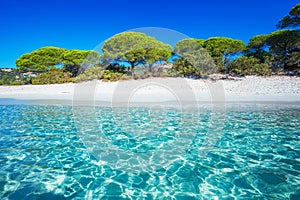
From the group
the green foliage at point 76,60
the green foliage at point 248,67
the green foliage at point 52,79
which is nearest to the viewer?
the green foliage at point 248,67

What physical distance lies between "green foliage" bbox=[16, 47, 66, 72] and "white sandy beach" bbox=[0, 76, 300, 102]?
7290 mm

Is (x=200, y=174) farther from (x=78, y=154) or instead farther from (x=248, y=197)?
(x=78, y=154)

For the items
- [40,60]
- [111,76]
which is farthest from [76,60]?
[111,76]

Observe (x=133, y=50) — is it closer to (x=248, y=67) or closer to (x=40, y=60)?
(x=248, y=67)

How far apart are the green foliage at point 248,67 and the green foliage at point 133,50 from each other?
9.19 metres

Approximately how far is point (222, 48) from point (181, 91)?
12.6m

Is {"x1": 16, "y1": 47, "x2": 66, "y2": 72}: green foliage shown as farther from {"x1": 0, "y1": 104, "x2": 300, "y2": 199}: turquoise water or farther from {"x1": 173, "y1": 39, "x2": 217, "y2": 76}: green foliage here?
{"x1": 0, "y1": 104, "x2": 300, "y2": 199}: turquoise water

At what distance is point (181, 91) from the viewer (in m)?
18.1

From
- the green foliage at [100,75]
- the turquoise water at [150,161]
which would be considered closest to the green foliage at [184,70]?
the green foliage at [100,75]

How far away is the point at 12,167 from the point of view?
3.99m

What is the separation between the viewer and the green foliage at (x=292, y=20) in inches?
867

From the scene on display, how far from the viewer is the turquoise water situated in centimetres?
321

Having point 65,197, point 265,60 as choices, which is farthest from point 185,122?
point 265,60

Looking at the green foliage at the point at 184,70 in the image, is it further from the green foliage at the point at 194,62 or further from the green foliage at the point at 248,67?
the green foliage at the point at 248,67
